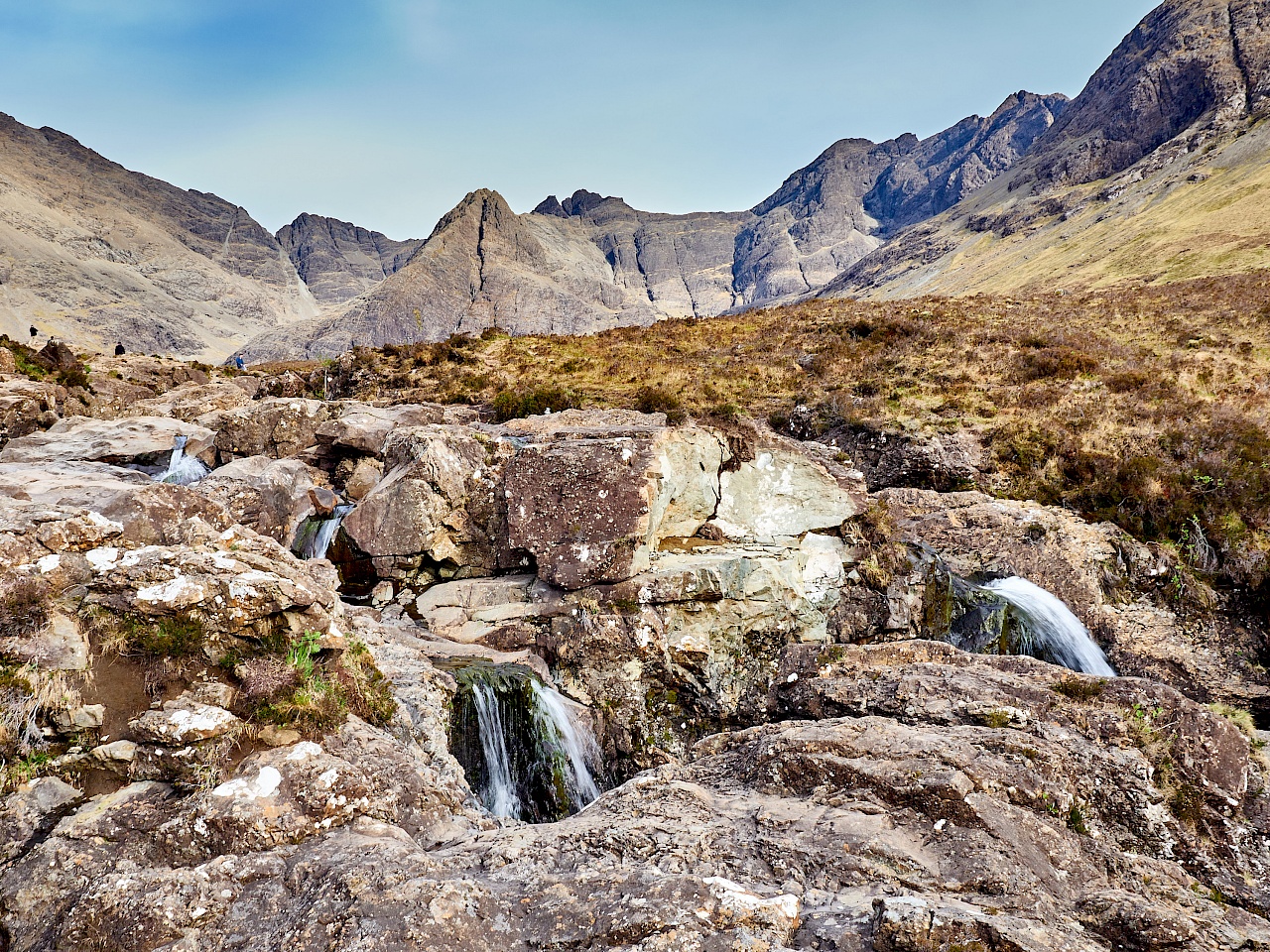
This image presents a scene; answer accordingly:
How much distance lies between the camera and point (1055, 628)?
40.6 ft

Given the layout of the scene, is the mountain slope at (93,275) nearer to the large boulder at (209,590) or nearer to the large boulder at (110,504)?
the large boulder at (110,504)

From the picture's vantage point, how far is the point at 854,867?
4.92m

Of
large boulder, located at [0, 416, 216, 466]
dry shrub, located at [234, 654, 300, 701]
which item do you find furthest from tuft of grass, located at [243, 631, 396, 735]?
large boulder, located at [0, 416, 216, 466]

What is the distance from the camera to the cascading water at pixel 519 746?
30.1 ft

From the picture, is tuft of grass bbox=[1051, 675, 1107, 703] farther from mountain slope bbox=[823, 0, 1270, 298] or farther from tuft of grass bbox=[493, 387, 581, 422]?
mountain slope bbox=[823, 0, 1270, 298]

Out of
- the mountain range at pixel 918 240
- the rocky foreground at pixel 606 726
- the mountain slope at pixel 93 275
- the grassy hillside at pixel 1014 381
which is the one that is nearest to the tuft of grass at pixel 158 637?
the rocky foreground at pixel 606 726

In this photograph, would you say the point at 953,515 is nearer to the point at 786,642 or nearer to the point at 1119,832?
the point at 786,642

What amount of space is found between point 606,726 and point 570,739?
3.45 ft

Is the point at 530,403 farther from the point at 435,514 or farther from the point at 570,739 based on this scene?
the point at 570,739

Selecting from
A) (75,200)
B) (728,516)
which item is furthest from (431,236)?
(728,516)

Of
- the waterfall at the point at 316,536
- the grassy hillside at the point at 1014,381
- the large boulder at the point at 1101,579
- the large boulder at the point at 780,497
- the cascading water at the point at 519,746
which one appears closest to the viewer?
the cascading water at the point at 519,746

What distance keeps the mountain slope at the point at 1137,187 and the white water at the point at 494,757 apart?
200ft

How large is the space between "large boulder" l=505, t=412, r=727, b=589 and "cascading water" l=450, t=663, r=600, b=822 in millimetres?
2693

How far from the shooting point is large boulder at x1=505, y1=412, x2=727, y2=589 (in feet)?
41.1
